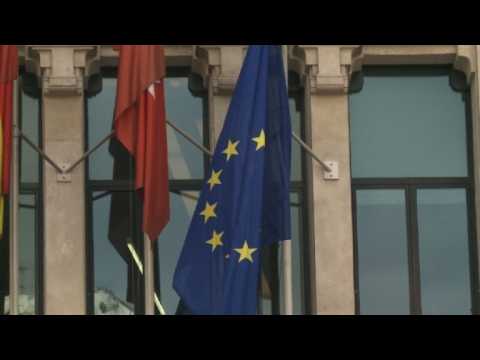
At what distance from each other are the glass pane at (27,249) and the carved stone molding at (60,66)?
164cm

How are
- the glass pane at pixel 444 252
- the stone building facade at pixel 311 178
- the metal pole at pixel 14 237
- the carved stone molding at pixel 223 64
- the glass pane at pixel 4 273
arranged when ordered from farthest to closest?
the glass pane at pixel 444 252, the carved stone molding at pixel 223 64, the glass pane at pixel 4 273, the stone building facade at pixel 311 178, the metal pole at pixel 14 237

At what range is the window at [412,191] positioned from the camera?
25391mm

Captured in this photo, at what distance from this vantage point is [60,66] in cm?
2514

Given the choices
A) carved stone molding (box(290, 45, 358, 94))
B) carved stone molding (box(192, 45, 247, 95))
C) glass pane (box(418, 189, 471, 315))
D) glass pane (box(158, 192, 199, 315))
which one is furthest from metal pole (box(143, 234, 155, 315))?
glass pane (box(418, 189, 471, 315))

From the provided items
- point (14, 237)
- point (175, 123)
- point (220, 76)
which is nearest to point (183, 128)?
point (175, 123)

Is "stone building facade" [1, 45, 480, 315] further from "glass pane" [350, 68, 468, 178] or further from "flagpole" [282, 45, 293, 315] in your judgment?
"flagpole" [282, 45, 293, 315]

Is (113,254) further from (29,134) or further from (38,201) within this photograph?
(29,134)

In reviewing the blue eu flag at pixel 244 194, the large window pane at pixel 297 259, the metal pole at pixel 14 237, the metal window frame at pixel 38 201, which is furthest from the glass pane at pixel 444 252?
the metal pole at pixel 14 237

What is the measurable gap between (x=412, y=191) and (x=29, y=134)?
5595mm

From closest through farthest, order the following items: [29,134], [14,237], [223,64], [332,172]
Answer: [14,237] → [332,172] → [223,64] → [29,134]

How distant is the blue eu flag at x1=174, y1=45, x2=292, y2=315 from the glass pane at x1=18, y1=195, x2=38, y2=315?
2348 mm

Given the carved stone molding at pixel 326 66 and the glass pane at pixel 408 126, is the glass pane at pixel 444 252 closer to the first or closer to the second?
the glass pane at pixel 408 126

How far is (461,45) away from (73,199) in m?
5.95

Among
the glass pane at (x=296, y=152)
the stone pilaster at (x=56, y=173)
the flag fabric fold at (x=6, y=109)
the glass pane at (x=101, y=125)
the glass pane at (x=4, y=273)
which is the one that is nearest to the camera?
the flag fabric fold at (x=6, y=109)
